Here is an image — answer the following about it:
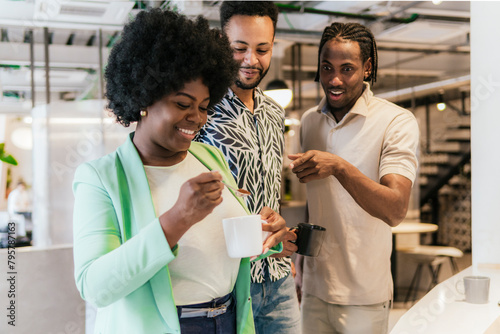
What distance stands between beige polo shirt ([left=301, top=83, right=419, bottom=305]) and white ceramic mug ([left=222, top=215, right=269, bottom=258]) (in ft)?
2.32

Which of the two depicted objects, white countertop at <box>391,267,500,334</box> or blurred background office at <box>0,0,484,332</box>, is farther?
blurred background office at <box>0,0,484,332</box>

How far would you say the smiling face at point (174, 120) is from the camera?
1032 millimetres

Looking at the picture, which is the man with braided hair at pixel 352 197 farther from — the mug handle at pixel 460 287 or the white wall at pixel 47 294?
the white wall at pixel 47 294

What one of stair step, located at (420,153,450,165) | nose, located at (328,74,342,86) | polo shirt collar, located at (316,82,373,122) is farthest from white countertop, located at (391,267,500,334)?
stair step, located at (420,153,450,165)

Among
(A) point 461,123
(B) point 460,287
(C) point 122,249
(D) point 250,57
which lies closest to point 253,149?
(D) point 250,57

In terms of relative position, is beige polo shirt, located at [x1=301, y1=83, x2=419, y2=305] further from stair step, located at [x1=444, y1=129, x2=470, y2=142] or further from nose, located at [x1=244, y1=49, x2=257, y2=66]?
stair step, located at [x1=444, y1=129, x2=470, y2=142]

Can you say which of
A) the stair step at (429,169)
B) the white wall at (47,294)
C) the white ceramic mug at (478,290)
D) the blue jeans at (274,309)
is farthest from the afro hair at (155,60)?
the stair step at (429,169)

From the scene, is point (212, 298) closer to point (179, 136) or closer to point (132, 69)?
point (179, 136)

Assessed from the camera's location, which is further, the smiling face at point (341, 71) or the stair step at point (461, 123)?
the stair step at point (461, 123)

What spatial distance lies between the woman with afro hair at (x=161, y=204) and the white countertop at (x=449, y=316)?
530 mm

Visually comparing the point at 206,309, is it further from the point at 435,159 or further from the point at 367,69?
the point at 435,159

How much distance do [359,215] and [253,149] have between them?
47cm

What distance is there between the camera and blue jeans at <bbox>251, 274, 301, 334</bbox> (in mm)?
1490

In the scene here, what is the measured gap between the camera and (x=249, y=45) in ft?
4.97
